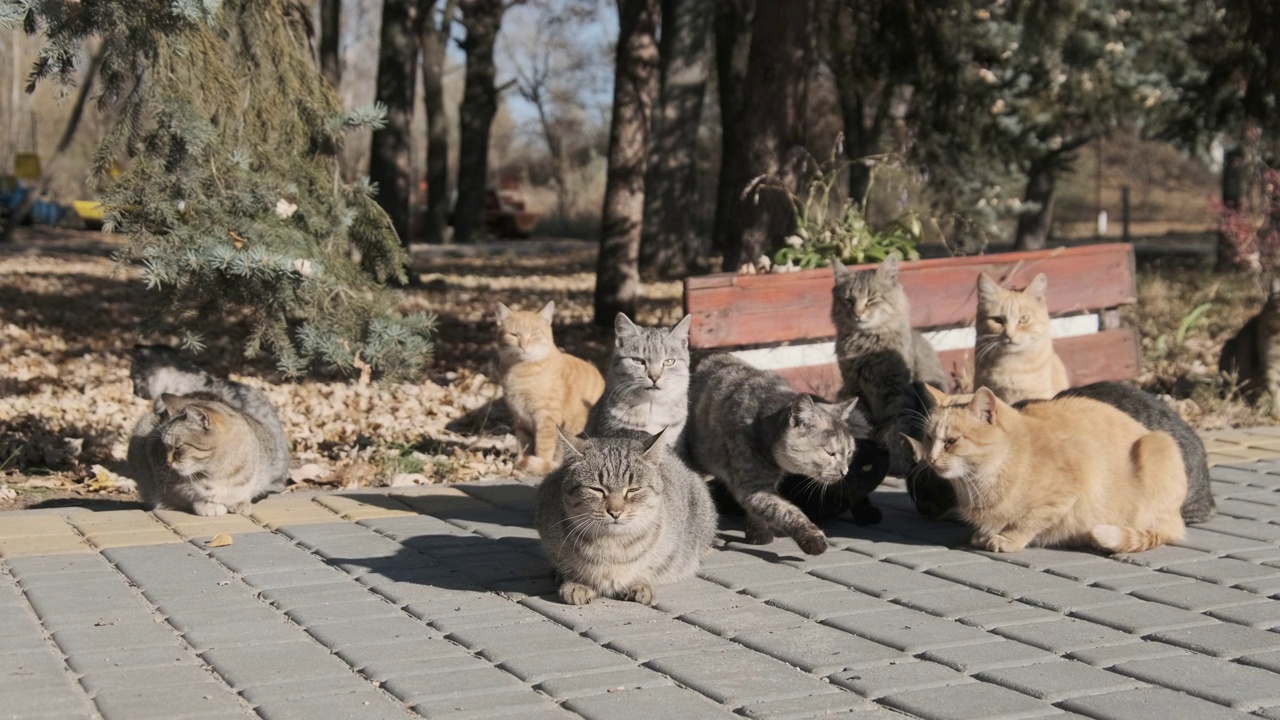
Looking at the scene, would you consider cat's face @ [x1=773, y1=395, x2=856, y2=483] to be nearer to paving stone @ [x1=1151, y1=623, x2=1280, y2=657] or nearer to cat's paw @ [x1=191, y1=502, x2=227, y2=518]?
paving stone @ [x1=1151, y1=623, x2=1280, y2=657]

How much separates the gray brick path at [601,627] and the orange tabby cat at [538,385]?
1759 mm

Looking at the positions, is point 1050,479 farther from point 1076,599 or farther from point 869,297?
point 869,297

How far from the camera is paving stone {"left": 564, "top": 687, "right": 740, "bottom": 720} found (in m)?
3.42

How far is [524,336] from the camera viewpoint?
7762 mm

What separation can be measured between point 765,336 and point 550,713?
13.9ft

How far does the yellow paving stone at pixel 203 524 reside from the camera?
18.5 feet

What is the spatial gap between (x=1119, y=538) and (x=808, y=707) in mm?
2278

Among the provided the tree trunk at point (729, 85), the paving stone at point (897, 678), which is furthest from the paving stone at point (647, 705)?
the tree trunk at point (729, 85)

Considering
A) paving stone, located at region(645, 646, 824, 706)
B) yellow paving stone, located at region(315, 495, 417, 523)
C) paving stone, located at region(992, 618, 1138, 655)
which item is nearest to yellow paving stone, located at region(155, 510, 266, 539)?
yellow paving stone, located at region(315, 495, 417, 523)

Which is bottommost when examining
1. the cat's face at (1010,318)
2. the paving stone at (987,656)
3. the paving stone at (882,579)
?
the paving stone at (987,656)

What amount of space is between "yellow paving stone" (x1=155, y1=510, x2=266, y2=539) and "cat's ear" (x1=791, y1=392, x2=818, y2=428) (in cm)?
241

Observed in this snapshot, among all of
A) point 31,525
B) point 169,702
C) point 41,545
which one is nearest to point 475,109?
point 31,525

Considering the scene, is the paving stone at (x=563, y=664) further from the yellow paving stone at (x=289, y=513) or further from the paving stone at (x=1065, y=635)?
the yellow paving stone at (x=289, y=513)

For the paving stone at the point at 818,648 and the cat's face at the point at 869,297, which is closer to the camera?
the paving stone at the point at 818,648
